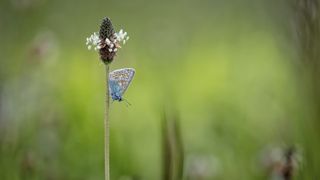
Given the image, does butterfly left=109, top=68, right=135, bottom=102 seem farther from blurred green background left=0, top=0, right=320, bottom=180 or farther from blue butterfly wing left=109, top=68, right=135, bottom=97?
blurred green background left=0, top=0, right=320, bottom=180

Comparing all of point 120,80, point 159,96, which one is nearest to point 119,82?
point 120,80

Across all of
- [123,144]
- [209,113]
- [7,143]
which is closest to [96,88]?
[209,113]

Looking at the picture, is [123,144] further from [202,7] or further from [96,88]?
[202,7]

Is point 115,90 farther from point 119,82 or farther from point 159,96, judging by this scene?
point 159,96

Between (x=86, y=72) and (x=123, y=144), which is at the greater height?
(x=86, y=72)

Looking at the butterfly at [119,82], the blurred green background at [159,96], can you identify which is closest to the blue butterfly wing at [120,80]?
the butterfly at [119,82]

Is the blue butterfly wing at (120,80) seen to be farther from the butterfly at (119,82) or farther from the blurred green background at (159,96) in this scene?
the blurred green background at (159,96)
